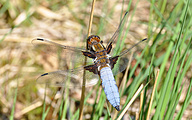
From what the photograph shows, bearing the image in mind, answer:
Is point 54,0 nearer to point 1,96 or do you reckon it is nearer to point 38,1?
point 38,1

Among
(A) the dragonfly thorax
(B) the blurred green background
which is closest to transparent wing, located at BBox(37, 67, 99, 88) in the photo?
(A) the dragonfly thorax

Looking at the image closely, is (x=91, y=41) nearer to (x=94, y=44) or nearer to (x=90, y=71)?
(x=94, y=44)

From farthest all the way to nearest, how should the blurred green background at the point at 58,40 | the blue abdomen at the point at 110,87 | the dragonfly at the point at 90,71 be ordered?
the blurred green background at the point at 58,40
the dragonfly at the point at 90,71
the blue abdomen at the point at 110,87

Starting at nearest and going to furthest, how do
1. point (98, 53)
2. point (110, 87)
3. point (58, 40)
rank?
point (110, 87) < point (98, 53) < point (58, 40)

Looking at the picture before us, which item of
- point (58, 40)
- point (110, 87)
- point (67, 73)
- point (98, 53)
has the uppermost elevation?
point (58, 40)

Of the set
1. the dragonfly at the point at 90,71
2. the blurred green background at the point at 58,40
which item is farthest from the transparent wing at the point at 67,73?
the blurred green background at the point at 58,40

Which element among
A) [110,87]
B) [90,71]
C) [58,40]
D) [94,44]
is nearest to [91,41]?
[94,44]

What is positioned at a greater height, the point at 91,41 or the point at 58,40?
the point at 58,40

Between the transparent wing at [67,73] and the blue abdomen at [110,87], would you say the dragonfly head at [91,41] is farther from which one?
the blue abdomen at [110,87]

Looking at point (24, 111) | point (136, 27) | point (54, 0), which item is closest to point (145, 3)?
point (136, 27)
